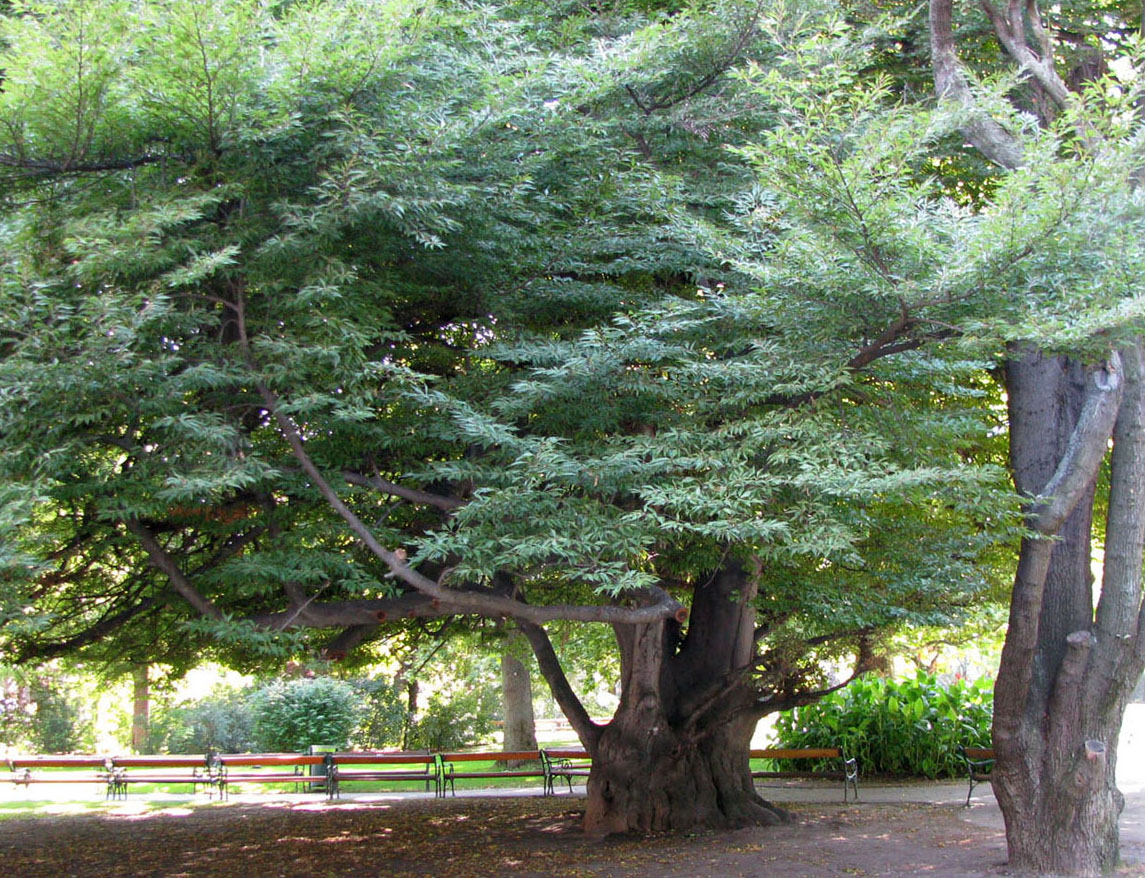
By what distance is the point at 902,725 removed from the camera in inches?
611

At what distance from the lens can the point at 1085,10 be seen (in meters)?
9.95

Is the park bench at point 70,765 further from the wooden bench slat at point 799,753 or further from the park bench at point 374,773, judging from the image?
the wooden bench slat at point 799,753

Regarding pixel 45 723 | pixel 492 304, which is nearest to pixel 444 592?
pixel 492 304

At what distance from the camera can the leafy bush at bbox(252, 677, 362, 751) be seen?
17562 mm

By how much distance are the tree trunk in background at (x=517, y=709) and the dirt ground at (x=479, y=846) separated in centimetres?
552

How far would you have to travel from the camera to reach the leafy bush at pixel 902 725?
15.3m

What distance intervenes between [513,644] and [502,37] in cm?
911

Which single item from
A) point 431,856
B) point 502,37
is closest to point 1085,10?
point 502,37

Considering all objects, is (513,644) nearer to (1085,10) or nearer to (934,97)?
(934,97)

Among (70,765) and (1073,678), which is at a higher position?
(1073,678)

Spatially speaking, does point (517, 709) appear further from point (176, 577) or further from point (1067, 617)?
point (1067, 617)

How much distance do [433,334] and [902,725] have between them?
10617mm

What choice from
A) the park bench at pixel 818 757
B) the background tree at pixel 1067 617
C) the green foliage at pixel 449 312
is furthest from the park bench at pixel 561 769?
the background tree at pixel 1067 617

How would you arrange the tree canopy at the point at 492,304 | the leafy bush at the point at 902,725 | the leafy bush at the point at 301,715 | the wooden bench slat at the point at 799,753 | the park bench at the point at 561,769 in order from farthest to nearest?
1. the leafy bush at the point at 301,715
2. the leafy bush at the point at 902,725
3. the park bench at the point at 561,769
4. the wooden bench slat at the point at 799,753
5. the tree canopy at the point at 492,304
